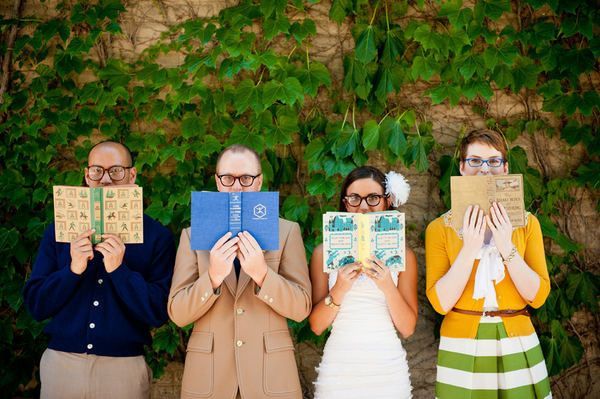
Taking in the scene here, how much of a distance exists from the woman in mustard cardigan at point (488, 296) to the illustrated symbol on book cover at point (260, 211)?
2.87 ft

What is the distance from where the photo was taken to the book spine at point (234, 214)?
8.38 feet

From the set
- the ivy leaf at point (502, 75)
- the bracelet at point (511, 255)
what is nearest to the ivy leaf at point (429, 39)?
the ivy leaf at point (502, 75)

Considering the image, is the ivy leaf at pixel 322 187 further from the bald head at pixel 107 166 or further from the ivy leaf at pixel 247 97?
the bald head at pixel 107 166

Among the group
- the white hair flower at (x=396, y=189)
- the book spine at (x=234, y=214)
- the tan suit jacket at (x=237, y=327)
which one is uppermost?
the white hair flower at (x=396, y=189)

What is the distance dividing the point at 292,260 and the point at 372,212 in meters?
0.43

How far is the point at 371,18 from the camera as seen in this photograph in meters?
4.12

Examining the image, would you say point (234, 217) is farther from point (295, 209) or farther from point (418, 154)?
point (418, 154)

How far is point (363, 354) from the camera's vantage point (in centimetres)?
271

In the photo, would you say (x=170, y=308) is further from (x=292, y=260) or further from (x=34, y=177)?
(x=34, y=177)

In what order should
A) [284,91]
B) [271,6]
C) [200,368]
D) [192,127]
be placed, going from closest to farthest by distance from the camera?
1. [200,368]
2. [284,91]
3. [271,6]
4. [192,127]

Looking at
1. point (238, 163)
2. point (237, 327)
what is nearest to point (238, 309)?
point (237, 327)

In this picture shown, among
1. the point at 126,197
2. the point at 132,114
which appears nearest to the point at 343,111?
the point at 132,114

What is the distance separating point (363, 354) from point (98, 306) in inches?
49.3

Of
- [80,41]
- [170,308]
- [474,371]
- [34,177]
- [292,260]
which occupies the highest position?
[80,41]
